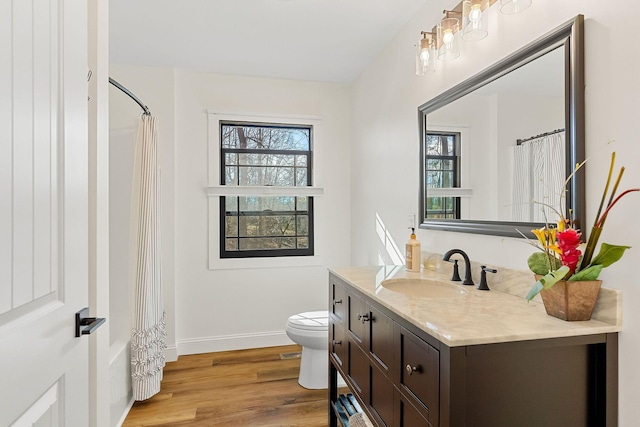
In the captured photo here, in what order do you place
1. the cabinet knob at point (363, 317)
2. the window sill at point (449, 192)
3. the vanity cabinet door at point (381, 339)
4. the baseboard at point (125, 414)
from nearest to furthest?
the vanity cabinet door at point (381, 339) < the cabinet knob at point (363, 317) < the window sill at point (449, 192) < the baseboard at point (125, 414)

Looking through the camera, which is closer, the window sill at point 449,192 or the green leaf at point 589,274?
the green leaf at point 589,274

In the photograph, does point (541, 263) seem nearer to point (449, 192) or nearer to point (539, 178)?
point (539, 178)

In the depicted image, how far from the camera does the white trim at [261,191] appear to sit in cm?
313

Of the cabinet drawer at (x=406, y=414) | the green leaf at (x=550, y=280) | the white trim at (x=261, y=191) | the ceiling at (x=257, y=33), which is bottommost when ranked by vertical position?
the cabinet drawer at (x=406, y=414)

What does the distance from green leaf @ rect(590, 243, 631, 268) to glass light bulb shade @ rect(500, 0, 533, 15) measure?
946 millimetres

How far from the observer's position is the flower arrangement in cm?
100

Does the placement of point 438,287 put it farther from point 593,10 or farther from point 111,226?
point 111,226

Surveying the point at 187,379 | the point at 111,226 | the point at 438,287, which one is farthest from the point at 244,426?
the point at 111,226

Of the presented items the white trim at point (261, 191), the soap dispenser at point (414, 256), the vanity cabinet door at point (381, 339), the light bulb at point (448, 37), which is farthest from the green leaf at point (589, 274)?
the white trim at point (261, 191)

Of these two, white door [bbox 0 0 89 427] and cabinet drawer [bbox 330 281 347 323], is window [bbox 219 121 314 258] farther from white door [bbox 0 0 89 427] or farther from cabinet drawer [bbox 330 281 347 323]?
white door [bbox 0 0 89 427]

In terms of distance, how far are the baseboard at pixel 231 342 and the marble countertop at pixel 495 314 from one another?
76.1 inches

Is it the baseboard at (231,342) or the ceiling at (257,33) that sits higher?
the ceiling at (257,33)

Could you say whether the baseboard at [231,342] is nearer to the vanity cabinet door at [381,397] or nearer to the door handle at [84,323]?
the vanity cabinet door at [381,397]

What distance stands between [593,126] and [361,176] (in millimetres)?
2068
